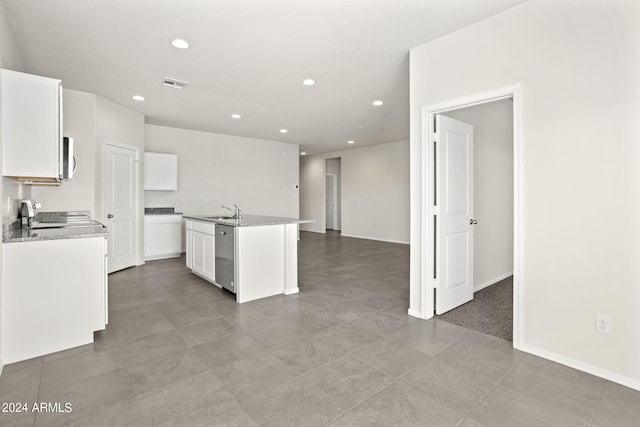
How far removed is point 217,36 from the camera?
297 centimetres

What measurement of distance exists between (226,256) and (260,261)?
43 centimetres

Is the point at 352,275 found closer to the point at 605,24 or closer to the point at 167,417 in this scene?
the point at 167,417

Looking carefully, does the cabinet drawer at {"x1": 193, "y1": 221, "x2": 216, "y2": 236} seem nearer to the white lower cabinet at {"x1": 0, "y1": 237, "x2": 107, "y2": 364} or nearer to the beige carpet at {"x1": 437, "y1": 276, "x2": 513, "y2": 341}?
the white lower cabinet at {"x1": 0, "y1": 237, "x2": 107, "y2": 364}

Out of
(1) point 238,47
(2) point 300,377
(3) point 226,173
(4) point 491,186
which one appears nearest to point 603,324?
(2) point 300,377

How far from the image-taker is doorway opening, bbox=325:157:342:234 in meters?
12.2

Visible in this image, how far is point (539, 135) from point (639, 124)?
0.54m

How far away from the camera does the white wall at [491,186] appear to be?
4024mm

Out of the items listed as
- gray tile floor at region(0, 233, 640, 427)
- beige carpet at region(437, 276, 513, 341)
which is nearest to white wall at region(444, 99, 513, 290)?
beige carpet at region(437, 276, 513, 341)

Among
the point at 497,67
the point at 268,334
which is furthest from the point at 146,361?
the point at 497,67

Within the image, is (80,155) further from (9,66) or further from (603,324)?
(603,324)

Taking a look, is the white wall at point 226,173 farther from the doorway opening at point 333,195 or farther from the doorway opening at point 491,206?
the doorway opening at point 491,206

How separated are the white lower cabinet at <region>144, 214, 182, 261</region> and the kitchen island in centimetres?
230

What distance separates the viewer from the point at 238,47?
319 cm

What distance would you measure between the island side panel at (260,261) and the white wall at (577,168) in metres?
2.65
